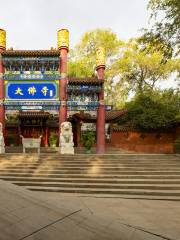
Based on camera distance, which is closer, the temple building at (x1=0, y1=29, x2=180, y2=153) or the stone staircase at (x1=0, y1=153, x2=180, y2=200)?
the stone staircase at (x1=0, y1=153, x2=180, y2=200)

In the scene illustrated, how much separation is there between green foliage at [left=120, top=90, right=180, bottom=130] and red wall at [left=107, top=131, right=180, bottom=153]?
2.39 feet

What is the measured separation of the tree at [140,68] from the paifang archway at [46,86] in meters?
14.9

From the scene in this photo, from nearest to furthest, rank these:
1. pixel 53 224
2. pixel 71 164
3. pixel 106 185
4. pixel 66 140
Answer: pixel 53 224
pixel 106 185
pixel 71 164
pixel 66 140

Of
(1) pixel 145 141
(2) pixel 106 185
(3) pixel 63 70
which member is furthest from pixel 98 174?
(1) pixel 145 141

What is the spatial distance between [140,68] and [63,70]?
669 inches

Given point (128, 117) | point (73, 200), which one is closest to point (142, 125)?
point (128, 117)

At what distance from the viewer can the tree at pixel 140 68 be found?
30.9 metres

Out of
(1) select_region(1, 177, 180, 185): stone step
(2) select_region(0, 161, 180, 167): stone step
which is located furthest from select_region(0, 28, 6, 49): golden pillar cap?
(1) select_region(1, 177, 180, 185): stone step

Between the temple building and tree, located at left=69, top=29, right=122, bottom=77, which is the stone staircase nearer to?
the temple building

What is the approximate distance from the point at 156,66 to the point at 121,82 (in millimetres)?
4373

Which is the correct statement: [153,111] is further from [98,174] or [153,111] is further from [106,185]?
[106,185]

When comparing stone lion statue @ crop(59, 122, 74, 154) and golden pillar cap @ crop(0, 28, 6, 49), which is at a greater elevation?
golden pillar cap @ crop(0, 28, 6, 49)

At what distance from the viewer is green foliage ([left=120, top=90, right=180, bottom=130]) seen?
2236 centimetres

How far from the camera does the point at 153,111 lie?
75.2ft
